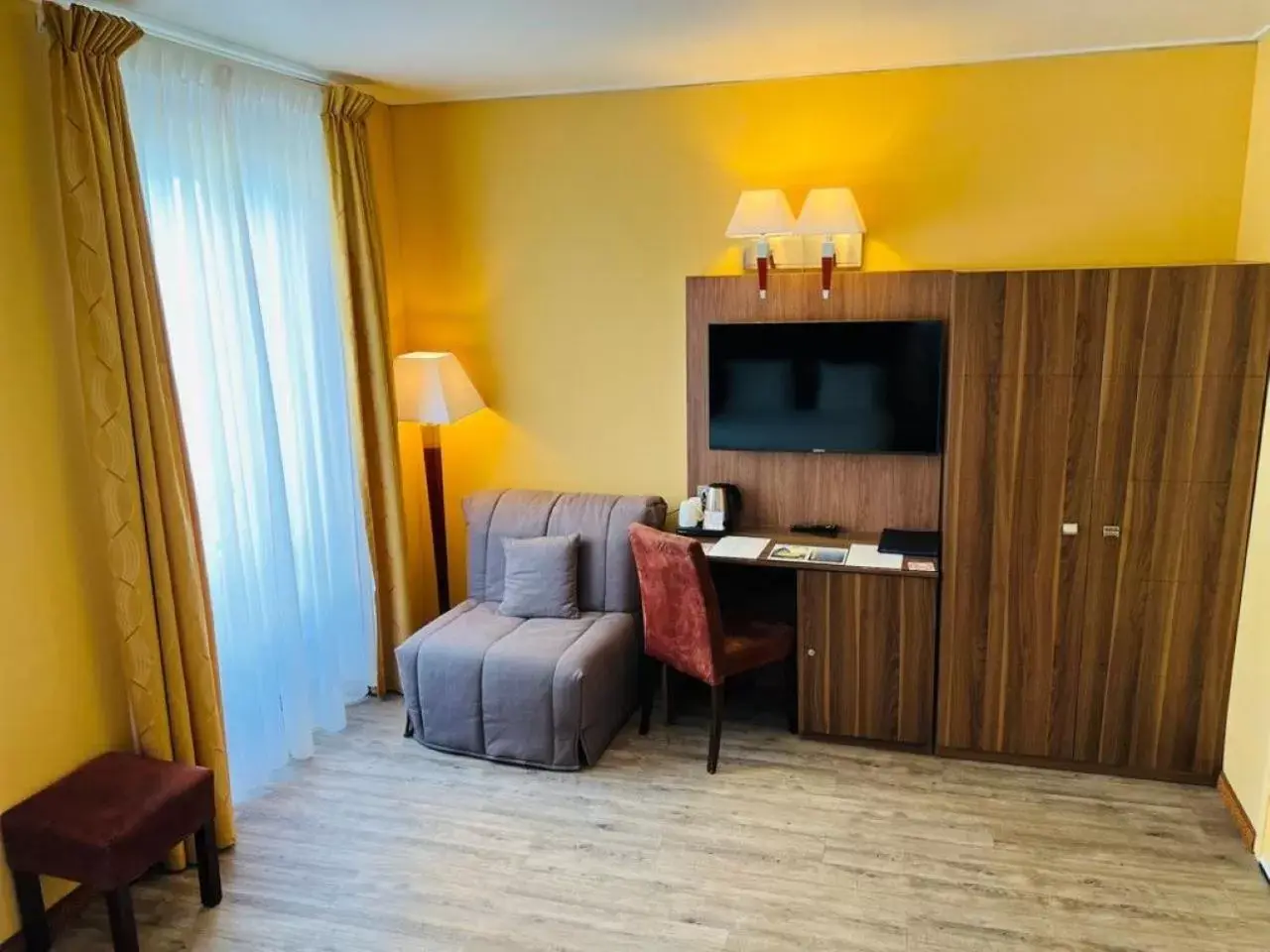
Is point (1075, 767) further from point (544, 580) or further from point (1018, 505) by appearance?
point (544, 580)

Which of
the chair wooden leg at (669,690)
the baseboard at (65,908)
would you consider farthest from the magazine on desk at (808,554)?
the baseboard at (65,908)

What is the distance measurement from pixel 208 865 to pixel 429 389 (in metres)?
2.06

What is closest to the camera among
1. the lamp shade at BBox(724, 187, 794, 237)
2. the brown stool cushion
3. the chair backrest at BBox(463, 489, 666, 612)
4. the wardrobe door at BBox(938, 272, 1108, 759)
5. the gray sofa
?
the brown stool cushion

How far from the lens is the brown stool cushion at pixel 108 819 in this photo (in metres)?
2.43

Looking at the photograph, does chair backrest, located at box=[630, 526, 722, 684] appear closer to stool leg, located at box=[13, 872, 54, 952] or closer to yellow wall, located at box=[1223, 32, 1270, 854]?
yellow wall, located at box=[1223, 32, 1270, 854]

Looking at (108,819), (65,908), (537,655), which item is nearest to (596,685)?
(537,655)

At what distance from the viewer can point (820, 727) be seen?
3686 millimetres

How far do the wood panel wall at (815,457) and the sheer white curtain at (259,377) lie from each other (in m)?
1.56

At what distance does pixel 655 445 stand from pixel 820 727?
1445 mm

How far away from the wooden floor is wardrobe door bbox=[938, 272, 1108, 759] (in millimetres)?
282

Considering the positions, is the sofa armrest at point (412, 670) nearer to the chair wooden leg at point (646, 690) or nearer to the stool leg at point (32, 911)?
the chair wooden leg at point (646, 690)

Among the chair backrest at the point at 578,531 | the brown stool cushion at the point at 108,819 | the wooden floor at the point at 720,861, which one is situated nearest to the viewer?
the brown stool cushion at the point at 108,819

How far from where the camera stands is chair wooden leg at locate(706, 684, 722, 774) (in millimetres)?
3492

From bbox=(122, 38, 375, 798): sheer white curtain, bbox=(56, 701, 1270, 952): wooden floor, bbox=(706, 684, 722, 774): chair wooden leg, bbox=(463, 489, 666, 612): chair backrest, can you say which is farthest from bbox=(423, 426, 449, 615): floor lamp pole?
bbox=(706, 684, 722, 774): chair wooden leg
